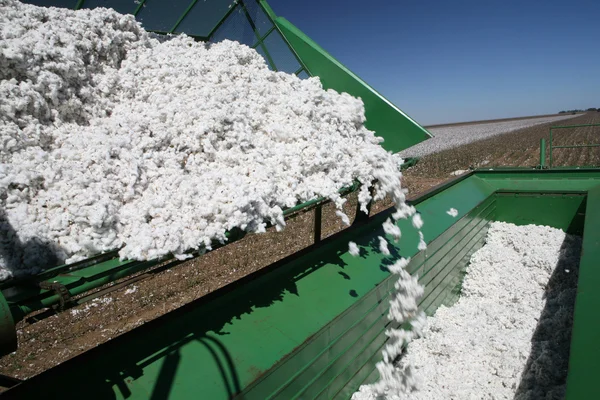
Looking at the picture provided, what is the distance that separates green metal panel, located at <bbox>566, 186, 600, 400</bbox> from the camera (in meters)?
1.13

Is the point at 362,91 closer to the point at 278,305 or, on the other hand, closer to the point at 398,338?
the point at 278,305

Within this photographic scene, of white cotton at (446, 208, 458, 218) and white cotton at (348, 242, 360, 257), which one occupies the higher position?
white cotton at (348, 242, 360, 257)

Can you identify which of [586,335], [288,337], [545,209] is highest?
[288,337]

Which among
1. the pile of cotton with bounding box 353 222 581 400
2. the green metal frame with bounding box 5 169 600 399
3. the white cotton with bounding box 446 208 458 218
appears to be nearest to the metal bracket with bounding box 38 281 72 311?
the green metal frame with bounding box 5 169 600 399

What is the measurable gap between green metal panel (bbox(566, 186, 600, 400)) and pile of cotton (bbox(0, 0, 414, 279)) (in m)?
0.93

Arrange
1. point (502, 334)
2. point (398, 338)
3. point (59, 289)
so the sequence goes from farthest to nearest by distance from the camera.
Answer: point (502, 334) < point (398, 338) < point (59, 289)

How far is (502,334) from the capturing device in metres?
2.40

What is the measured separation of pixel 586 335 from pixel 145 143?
2054 millimetres

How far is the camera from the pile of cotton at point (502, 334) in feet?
6.41

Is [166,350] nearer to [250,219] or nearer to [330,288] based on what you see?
[250,219]

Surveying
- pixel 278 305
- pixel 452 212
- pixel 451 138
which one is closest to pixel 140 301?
pixel 278 305

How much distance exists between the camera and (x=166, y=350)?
1218 mm

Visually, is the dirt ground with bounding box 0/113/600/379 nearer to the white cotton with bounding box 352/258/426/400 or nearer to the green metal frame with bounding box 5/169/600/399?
the green metal frame with bounding box 5/169/600/399

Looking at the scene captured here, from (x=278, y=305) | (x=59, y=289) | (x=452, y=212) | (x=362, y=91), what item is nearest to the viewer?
(x=59, y=289)
